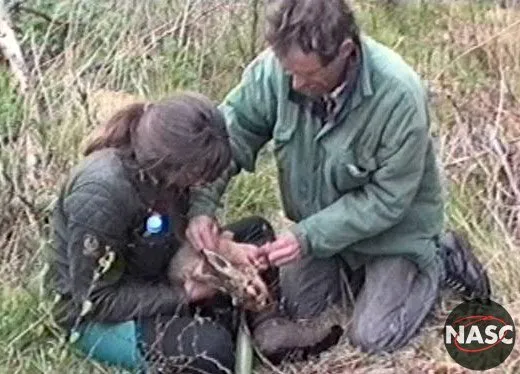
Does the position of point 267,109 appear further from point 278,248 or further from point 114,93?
point 114,93

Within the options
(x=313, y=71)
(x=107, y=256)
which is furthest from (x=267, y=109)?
(x=107, y=256)

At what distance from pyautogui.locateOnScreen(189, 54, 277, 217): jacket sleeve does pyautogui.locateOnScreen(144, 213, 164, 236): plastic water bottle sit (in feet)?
0.55

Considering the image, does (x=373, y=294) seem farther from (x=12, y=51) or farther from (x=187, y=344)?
(x=12, y=51)

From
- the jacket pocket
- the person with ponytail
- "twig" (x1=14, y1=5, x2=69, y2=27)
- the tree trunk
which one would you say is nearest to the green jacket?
the jacket pocket

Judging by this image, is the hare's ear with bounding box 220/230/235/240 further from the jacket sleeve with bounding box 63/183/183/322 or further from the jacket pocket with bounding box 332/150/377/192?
the jacket pocket with bounding box 332/150/377/192

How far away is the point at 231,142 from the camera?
3402 millimetres

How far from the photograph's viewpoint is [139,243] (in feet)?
10.5

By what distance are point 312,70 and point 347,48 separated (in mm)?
106

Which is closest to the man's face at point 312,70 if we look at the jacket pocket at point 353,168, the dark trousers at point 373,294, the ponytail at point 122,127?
the jacket pocket at point 353,168

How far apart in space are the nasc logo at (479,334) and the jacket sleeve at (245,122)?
2.47 ft

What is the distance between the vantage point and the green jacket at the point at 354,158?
3.21 meters

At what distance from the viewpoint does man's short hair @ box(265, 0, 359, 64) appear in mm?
3012

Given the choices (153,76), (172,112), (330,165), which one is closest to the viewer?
(172,112)

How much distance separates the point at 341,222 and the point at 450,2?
241cm
